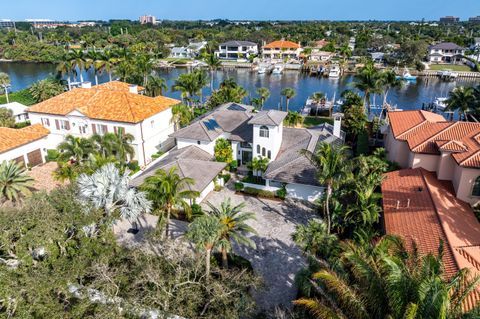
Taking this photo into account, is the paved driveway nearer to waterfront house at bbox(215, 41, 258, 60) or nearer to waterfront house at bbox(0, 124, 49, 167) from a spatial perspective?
waterfront house at bbox(0, 124, 49, 167)

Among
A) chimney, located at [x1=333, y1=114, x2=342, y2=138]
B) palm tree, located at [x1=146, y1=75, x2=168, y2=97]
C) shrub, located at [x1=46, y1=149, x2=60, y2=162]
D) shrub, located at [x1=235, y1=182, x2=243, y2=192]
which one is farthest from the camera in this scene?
palm tree, located at [x1=146, y1=75, x2=168, y2=97]

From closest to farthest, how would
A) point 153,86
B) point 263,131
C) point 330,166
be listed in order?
1. point 330,166
2. point 263,131
3. point 153,86

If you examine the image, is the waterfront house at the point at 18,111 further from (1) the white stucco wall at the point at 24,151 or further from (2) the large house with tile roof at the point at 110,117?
(1) the white stucco wall at the point at 24,151

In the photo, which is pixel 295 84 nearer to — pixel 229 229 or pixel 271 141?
pixel 271 141

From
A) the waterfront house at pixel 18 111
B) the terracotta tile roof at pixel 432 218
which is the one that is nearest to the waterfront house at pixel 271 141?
the terracotta tile roof at pixel 432 218

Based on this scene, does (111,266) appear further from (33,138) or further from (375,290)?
(33,138)

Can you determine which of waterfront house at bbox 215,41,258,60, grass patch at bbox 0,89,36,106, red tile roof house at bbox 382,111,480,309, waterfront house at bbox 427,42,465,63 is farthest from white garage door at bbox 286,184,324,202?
waterfront house at bbox 427,42,465,63

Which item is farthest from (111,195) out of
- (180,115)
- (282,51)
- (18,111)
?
(282,51)
